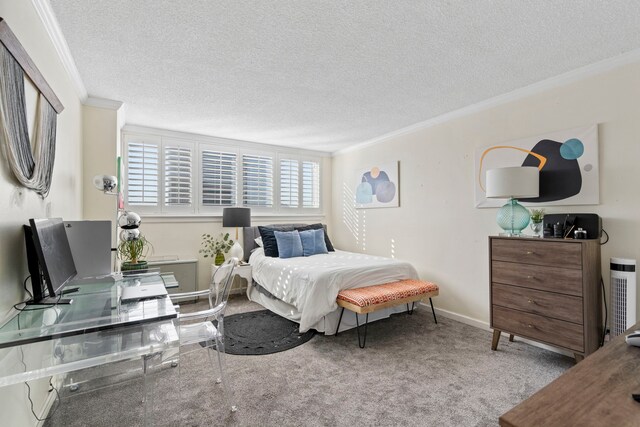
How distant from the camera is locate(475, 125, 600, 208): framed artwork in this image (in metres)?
2.58

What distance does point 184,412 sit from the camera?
6.41 ft

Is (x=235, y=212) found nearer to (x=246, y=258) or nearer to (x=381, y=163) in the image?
(x=246, y=258)

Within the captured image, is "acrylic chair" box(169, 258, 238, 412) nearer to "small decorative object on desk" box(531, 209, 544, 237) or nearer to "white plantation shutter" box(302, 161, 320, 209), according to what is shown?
"small decorative object on desk" box(531, 209, 544, 237)

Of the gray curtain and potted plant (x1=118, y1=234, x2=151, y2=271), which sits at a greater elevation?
the gray curtain

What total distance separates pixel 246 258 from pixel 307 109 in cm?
250

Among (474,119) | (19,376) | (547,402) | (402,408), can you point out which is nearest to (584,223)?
(474,119)

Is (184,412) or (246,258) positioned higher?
(246,258)

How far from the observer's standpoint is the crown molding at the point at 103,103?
318 cm

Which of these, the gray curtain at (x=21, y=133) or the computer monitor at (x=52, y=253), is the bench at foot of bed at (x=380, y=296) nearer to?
the computer monitor at (x=52, y=253)

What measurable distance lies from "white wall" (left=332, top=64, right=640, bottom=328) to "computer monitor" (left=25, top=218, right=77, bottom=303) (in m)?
3.58

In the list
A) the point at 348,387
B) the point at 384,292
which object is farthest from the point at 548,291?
the point at 348,387

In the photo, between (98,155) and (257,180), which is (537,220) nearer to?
(257,180)

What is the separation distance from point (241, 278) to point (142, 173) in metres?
2.06

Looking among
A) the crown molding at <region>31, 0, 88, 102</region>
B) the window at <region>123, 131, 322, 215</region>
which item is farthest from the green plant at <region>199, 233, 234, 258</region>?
the crown molding at <region>31, 0, 88, 102</region>
